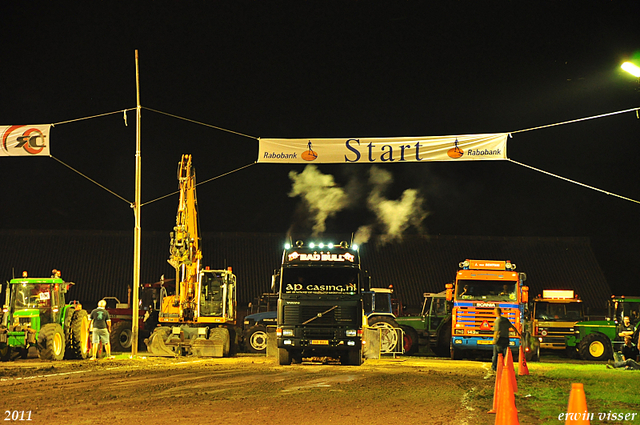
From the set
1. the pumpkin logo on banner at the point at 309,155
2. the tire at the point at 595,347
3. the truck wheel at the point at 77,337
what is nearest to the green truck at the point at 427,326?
the tire at the point at 595,347

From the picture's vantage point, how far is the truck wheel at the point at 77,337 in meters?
24.1

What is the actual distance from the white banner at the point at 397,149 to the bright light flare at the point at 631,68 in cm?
924

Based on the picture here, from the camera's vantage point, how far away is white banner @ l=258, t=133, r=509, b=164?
21.3 meters

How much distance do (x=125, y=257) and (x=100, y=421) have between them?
34.1 metres

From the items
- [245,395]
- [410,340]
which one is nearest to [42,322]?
[245,395]

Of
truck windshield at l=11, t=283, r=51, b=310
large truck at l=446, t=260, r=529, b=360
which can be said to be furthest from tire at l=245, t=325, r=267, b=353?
truck windshield at l=11, t=283, r=51, b=310

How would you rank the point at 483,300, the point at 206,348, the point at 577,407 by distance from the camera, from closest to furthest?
the point at 577,407 < the point at 206,348 < the point at 483,300

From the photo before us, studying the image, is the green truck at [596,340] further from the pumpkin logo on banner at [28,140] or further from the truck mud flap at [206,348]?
the pumpkin logo on banner at [28,140]

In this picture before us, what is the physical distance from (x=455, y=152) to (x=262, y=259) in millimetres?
24430

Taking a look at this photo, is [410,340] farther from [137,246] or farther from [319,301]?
[137,246]

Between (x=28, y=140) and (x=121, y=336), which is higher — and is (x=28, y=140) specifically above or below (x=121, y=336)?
above

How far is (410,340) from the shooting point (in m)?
29.7

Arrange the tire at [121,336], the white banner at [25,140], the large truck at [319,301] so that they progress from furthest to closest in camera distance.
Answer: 1. the tire at [121,336]
2. the white banner at [25,140]
3. the large truck at [319,301]

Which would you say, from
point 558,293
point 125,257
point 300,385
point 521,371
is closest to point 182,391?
point 300,385
